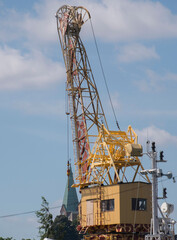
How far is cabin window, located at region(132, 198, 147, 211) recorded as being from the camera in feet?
265

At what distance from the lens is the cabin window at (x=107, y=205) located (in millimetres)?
81250

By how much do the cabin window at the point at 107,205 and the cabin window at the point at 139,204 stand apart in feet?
11.3

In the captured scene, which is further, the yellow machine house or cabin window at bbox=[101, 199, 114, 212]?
cabin window at bbox=[101, 199, 114, 212]

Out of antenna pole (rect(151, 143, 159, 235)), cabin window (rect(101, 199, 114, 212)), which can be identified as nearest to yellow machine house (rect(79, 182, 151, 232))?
cabin window (rect(101, 199, 114, 212))

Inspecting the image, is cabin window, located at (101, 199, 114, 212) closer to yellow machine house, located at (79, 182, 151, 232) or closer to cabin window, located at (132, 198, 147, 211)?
yellow machine house, located at (79, 182, 151, 232)

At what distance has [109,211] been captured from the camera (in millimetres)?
81375

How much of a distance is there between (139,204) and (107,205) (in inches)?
201

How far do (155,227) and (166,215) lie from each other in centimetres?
823

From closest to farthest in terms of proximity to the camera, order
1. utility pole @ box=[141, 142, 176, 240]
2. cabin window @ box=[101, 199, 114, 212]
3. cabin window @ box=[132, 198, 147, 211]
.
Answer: utility pole @ box=[141, 142, 176, 240]
cabin window @ box=[132, 198, 147, 211]
cabin window @ box=[101, 199, 114, 212]

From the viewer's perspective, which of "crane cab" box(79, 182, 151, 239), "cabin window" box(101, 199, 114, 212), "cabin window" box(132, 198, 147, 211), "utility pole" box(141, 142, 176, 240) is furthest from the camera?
"cabin window" box(101, 199, 114, 212)

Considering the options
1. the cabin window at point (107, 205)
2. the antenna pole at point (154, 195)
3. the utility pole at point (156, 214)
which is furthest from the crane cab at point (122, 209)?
the antenna pole at point (154, 195)

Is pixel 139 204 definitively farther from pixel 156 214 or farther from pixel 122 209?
pixel 156 214

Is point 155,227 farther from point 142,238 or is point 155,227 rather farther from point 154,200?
point 142,238

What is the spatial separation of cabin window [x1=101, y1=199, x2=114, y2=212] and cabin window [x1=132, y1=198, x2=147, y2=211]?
346 cm
